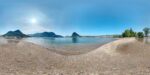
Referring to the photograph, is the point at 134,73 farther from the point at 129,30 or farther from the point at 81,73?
the point at 129,30

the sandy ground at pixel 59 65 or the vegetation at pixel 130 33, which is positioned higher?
the vegetation at pixel 130 33

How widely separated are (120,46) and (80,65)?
15226 mm

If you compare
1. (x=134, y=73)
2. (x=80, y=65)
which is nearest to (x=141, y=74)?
(x=134, y=73)

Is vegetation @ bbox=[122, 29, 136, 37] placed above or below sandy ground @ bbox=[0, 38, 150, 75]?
above

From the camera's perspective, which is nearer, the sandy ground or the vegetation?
the sandy ground

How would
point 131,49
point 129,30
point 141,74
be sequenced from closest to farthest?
point 141,74, point 131,49, point 129,30

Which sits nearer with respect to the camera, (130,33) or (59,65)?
(59,65)

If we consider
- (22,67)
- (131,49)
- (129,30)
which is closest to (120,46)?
(131,49)

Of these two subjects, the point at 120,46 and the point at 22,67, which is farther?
the point at 120,46

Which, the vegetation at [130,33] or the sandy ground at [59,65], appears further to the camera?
the vegetation at [130,33]

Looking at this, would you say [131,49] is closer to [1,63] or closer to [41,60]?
[41,60]

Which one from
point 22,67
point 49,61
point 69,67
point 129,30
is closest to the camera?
point 22,67

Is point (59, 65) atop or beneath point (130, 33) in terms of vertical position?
beneath

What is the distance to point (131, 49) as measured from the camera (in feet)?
112
